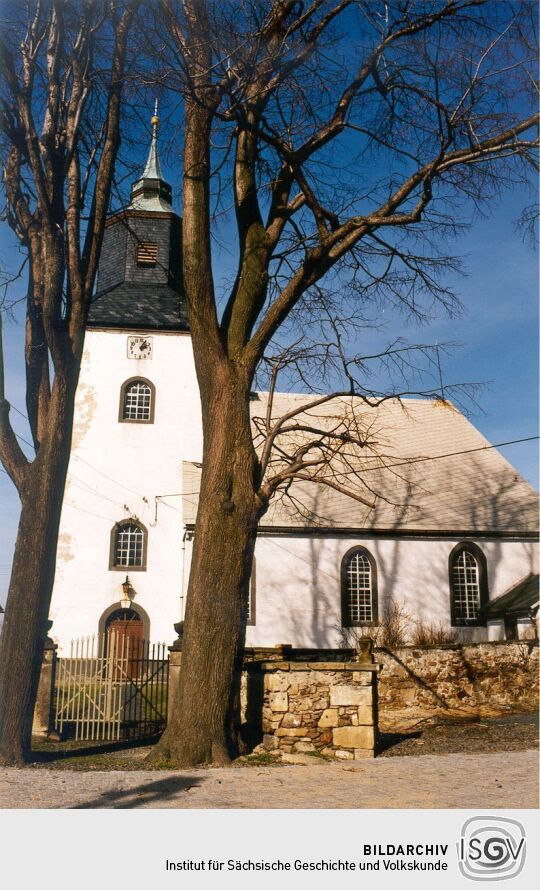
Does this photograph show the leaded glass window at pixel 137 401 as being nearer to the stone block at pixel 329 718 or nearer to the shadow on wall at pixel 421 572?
the shadow on wall at pixel 421 572

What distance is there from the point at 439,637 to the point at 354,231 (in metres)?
14.3

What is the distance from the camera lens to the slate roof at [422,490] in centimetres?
2359

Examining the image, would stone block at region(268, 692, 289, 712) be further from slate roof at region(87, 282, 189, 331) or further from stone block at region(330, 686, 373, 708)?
slate roof at region(87, 282, 189, 331)

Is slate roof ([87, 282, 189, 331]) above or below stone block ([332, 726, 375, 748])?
above

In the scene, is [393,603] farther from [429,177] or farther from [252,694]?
[429,177]

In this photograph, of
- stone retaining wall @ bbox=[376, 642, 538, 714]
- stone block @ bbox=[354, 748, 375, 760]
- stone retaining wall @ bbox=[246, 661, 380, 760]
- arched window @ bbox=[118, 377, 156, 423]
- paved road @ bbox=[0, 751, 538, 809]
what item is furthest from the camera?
arched window @ bbox=[118, 377, 156, 423]

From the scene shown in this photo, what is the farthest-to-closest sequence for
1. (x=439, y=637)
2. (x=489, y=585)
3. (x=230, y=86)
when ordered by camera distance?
(x=489, y=585) → (x=439, y=637) → (x=230, y=86)

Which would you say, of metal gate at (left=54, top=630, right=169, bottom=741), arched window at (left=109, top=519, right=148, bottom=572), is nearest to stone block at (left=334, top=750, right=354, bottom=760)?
metal gate at (left=54, top=630, right=169, bottom=741)

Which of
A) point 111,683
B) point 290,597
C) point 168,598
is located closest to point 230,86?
point 111,683

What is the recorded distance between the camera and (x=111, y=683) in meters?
12.7

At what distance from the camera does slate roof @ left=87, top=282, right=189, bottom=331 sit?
26828 mm

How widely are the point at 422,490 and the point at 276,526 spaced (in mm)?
4815

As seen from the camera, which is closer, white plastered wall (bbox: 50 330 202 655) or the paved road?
the paved road

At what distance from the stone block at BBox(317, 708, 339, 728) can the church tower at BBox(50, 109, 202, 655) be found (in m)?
13.4
